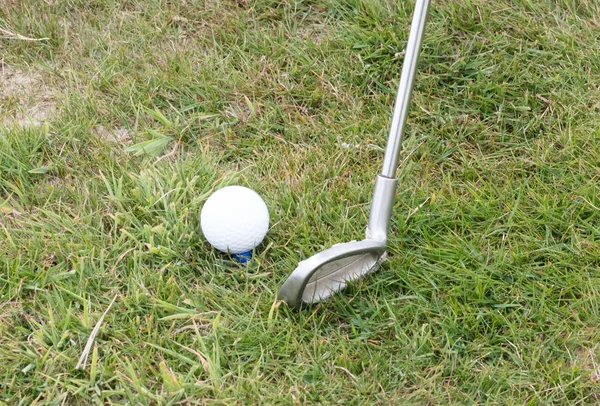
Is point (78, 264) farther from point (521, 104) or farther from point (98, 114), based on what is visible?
point (521, 104)

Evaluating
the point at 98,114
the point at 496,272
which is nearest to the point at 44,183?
the point at 98,114

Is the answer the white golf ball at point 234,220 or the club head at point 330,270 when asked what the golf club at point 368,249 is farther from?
the white golf ball at point 234,220

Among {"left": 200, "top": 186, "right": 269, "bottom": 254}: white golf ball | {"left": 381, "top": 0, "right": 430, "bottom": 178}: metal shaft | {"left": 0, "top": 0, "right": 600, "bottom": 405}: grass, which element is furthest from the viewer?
{"left": 381, "top": 0, "right": 430, "bottom": 178}: metal shaft

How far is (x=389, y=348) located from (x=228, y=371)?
499mm

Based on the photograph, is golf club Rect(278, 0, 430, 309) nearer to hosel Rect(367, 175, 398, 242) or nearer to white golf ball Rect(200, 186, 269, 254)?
hosel Rect(367, 175, 398, 242)

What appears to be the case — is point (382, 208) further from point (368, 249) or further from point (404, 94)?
point (404, 94)

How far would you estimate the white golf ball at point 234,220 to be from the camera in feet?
7.45

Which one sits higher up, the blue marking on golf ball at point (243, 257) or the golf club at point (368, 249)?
the golf club at point (368, 249)

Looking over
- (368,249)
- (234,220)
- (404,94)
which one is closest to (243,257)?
(234,220)

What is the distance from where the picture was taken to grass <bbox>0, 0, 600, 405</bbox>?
208 centimetres

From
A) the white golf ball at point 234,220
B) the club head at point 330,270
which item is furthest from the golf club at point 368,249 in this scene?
the white golf ball at point 234,220

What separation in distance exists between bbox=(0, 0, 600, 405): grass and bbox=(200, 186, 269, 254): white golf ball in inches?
3.0

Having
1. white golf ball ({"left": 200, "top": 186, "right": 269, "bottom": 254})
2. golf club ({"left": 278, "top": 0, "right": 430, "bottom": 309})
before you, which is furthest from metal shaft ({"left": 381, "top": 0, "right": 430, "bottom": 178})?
white golf ball ({"left": 200, "top": 186, "right": 269, "bottom": 254})

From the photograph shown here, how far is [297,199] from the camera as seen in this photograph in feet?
8.26
